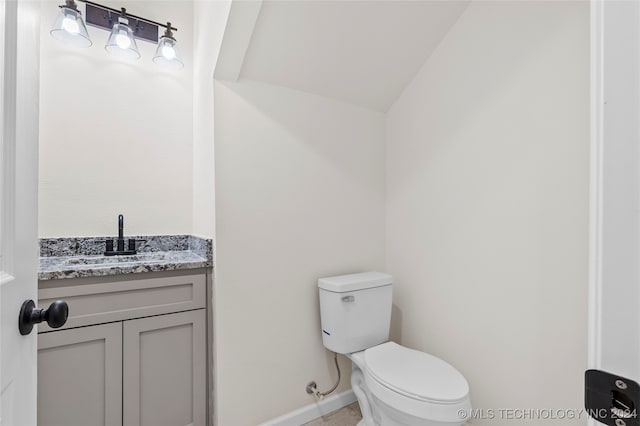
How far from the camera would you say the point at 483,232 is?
5.15 feet

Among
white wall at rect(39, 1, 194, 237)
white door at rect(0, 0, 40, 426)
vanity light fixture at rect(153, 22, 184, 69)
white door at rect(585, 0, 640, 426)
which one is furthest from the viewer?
vanity light fixture at rect(153, 22, 184, 69)

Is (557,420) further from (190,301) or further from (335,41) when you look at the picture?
(335,41)

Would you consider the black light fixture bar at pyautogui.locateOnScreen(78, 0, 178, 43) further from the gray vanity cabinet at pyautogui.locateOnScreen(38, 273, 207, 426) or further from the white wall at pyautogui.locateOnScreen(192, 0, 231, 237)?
the gray vanity cabinet at pyautogui.locateOnScreen(38, 273, 207, 426)

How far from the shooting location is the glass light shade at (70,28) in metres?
1.53

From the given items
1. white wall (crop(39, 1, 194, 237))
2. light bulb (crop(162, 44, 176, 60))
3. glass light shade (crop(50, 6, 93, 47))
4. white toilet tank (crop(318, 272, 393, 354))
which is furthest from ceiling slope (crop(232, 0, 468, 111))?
white toilet tank (crop(318, 272, 393, 354))

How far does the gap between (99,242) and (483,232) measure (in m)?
2.05

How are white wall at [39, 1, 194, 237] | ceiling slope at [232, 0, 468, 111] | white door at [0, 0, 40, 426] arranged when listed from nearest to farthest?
white door at [0, 0, 40, 426]
ceiling slope at [232, 0, 468, 111]
white wall at [39, 1, 194, 237]

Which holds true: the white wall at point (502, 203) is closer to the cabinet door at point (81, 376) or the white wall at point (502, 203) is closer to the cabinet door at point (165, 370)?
the cabinet door at point (165, 370)

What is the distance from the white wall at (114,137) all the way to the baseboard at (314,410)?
1217mm

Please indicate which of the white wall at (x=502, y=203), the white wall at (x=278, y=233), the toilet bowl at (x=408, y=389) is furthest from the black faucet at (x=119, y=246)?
the white wall at (x=502, y=203)

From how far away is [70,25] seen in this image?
1541mm

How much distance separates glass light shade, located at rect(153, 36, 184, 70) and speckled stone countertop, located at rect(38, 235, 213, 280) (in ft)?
3.40

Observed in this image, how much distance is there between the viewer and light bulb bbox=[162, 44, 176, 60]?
1774 mm

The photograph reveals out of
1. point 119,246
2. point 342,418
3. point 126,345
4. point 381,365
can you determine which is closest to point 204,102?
point 119,246
